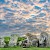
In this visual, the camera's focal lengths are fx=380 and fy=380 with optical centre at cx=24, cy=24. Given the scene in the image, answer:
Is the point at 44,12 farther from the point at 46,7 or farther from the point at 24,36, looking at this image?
the point at 24,36

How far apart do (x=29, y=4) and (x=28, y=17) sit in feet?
2.34

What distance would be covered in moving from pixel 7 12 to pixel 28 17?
1.20m

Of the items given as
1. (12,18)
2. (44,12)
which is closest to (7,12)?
(12,18)

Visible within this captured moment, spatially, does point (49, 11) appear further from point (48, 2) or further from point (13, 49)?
point (13, 49)

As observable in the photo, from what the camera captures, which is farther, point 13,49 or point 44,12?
point 44,12

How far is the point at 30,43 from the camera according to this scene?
2034 cm

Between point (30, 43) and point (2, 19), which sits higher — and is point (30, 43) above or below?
below

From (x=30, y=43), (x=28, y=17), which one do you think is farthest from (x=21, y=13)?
(x=30, y=43)

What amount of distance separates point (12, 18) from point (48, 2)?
2158 millimetres

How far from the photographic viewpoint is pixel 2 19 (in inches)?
818

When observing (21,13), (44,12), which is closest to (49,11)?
(44,12)

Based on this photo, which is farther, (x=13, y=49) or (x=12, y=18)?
(x=12, y=18)

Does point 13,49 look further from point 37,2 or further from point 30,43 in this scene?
point 37,2

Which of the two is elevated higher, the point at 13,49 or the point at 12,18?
the point at 12,18
